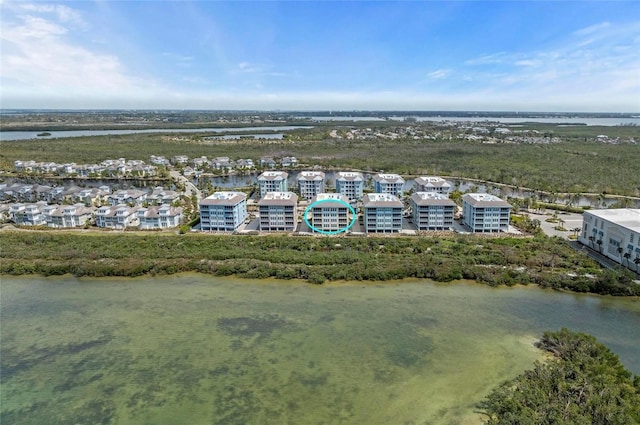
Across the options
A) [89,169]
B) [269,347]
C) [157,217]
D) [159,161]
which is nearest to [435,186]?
[157,217]

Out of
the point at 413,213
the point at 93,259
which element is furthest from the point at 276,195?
the point at 93,259

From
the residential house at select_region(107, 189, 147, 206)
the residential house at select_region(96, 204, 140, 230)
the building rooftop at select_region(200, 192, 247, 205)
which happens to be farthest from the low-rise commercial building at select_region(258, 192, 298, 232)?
the residential house at select_region(107, 189, 147, 206)

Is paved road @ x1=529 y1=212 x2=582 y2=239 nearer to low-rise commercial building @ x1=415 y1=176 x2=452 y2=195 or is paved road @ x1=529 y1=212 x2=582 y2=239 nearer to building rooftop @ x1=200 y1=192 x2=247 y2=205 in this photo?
low-rise commercial building @ x1=415 y1=176 x2=452 y2=195

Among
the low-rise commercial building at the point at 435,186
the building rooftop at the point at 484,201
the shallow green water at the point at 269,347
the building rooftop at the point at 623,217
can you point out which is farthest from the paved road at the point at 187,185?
the building rooftop at the point at 623,217

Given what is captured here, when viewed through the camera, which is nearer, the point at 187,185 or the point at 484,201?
the point at 484,201

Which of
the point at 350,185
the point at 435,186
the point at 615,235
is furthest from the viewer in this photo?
the point at 350,185

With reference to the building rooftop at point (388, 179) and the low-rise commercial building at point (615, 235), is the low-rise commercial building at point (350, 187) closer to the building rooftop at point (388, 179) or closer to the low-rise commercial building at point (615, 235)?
the building rooftop at point (388, 179)

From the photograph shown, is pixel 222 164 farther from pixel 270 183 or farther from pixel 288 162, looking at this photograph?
pixel 270 183
